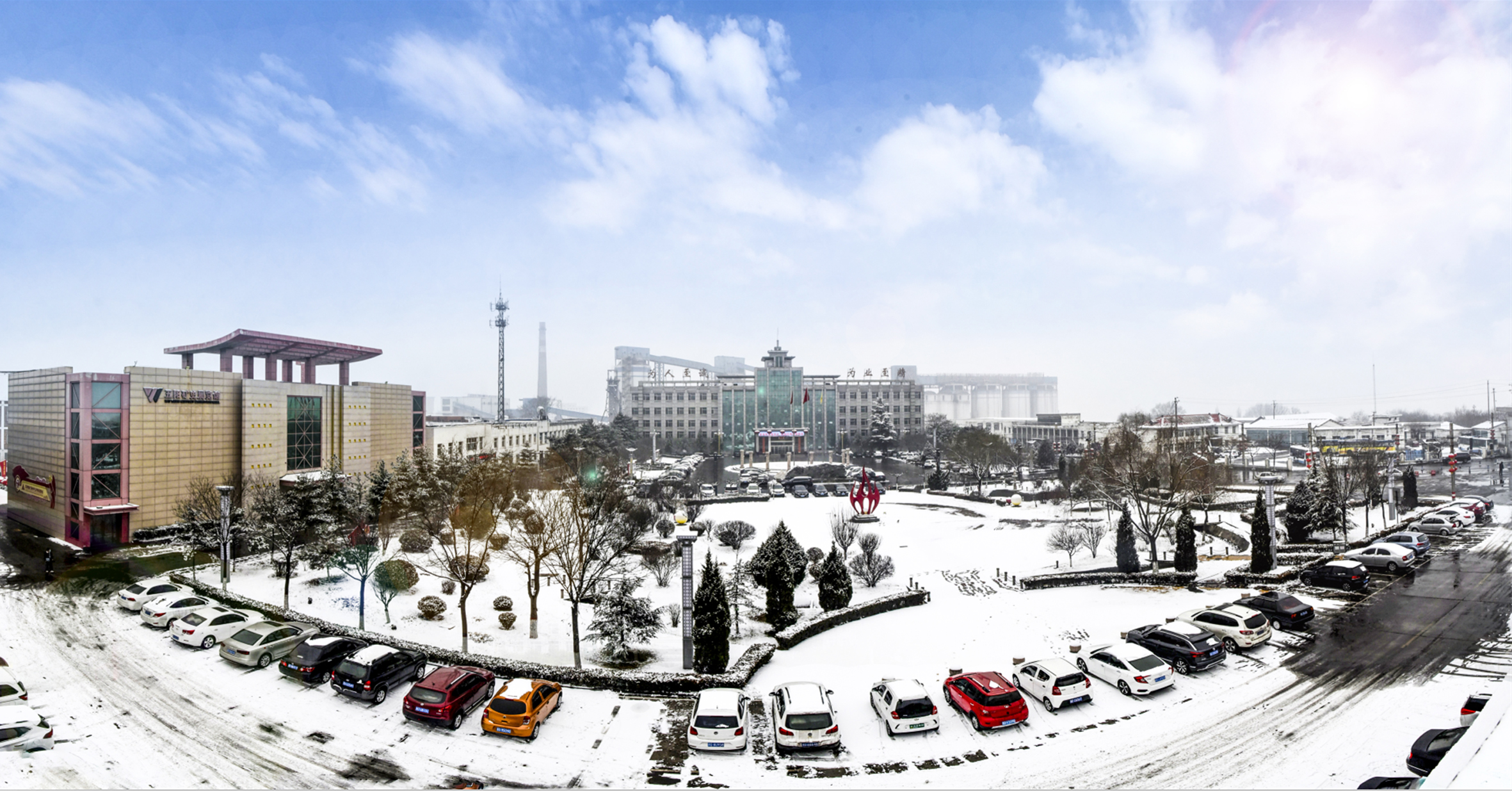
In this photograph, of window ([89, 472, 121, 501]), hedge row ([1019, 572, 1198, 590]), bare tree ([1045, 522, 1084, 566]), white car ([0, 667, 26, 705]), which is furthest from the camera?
window ([89, 472, 121, 501])

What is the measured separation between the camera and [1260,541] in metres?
23.3

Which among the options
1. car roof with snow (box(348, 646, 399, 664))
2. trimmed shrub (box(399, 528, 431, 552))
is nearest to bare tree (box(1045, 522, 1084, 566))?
car roof with snow (box(348, 646, 399, 664))

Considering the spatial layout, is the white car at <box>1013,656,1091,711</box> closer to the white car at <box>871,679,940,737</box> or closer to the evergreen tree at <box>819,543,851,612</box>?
the white car at <box>871,679,940,737</box>

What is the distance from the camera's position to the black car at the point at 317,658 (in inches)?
571

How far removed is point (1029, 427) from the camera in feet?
373

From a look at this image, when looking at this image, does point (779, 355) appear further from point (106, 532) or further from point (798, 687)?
point (798, 687)

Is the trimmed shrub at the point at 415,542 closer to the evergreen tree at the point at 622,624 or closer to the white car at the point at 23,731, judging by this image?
the evergreen tree at the point at 622,624

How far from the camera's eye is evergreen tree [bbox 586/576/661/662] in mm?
17109

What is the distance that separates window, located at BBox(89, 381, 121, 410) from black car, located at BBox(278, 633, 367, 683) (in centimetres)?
2412

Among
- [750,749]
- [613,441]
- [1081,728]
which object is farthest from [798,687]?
[613,441]

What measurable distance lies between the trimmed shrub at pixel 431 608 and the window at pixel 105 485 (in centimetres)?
2112

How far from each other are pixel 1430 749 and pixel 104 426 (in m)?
45.3

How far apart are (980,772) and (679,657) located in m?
9.03

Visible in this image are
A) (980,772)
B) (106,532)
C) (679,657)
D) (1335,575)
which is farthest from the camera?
(106,532)
